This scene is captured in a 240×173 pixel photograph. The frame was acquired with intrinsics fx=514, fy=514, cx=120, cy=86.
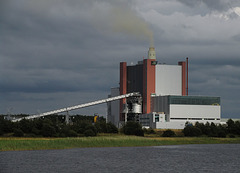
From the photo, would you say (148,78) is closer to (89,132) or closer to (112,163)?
(89,132)

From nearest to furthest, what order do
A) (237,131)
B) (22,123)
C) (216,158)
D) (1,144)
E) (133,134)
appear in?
(216,158)
(1,144)
(22,123)
(133,134)
(237,131)

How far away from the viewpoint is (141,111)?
19075 cm

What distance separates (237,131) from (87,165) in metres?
99.0

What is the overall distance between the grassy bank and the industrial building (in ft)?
117

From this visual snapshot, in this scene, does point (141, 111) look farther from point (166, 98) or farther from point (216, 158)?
point (216, 158)

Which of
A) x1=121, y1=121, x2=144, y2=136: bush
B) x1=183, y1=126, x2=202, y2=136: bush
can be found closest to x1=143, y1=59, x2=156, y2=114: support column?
x1=183, y1=126, x2=202, y2=136: bush

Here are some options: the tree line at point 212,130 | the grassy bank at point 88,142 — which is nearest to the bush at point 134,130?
the grassy bank at point 88,142

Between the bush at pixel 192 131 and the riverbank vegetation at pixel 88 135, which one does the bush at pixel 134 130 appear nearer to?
the riverbank vegetation at pixel 88 135

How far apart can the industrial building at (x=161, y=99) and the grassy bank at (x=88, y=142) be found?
117ft

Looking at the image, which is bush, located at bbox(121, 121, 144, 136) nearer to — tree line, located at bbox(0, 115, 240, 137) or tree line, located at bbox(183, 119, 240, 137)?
tree line, located at bbox(0, 115, 240, 137)

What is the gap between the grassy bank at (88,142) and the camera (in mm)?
100125

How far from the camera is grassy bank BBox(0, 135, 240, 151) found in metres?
100

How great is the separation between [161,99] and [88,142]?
74085 mm

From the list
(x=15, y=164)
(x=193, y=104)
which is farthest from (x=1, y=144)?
(x=193, y=104)
